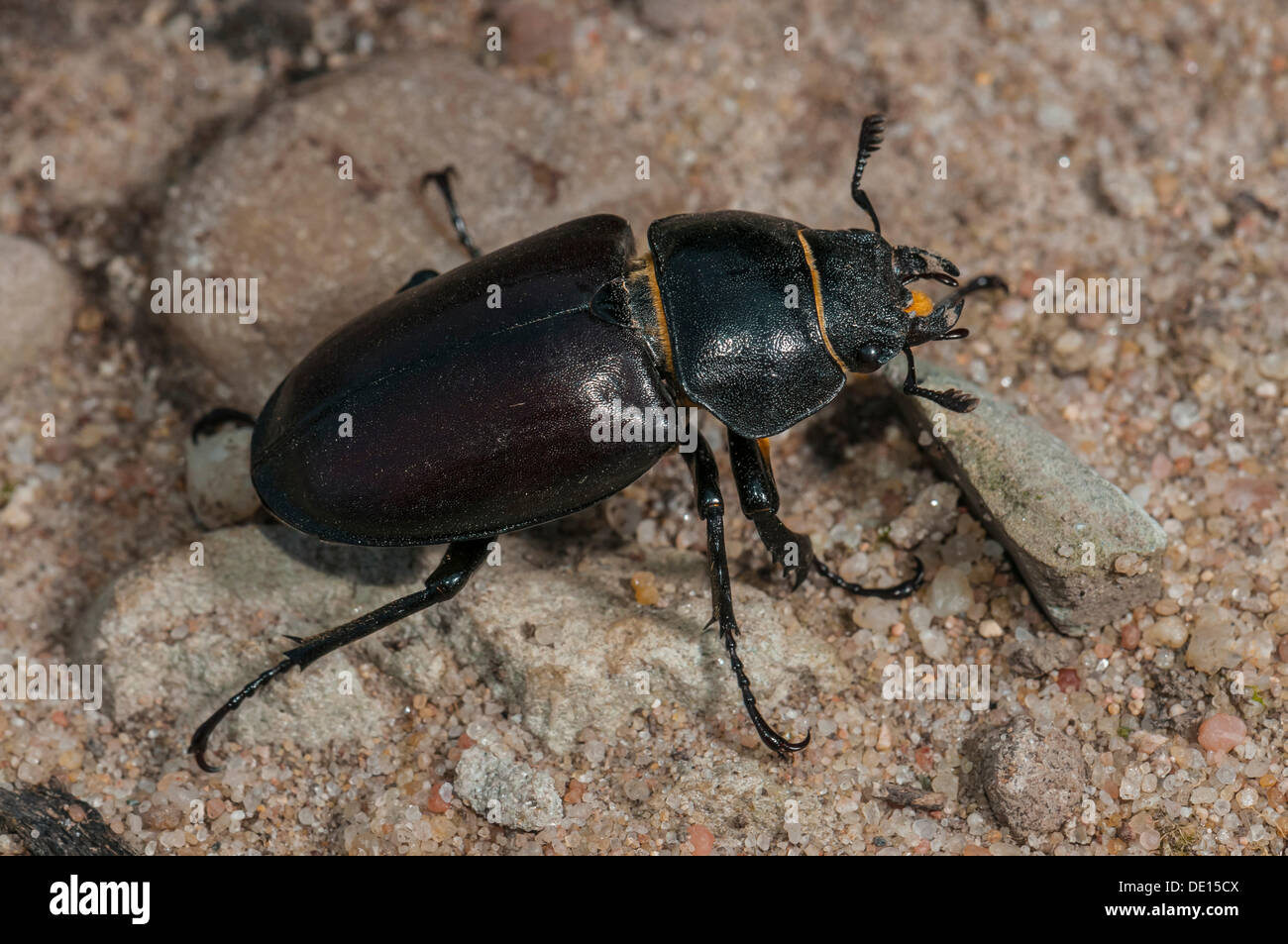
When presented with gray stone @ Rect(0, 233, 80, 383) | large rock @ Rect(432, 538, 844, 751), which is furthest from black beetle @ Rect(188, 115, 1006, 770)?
gray stone @ Rect(0, 233, 80, 383)

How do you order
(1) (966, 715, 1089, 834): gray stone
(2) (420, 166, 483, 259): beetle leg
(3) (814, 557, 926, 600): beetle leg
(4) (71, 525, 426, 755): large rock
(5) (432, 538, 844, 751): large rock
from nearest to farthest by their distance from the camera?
(1) (966, 715, 1089, 834): gray stone < (5) (432, 538, 844, 751): large rock < (4) (71, 525, 426, 755): large rock < (3) (814, 557, 926, 600): beetle leg < (2) (420, 166, 483, 259): beetle leg

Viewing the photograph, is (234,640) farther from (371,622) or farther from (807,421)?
(807,421)

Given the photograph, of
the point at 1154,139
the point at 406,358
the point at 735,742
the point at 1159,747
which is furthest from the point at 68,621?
the point at 1154,139

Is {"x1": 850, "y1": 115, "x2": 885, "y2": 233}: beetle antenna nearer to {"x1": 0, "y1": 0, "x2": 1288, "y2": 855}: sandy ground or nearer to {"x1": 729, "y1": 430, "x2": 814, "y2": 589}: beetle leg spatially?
{"x1": 0, "y1": 0, "x2": 1288, "y2": 855}: sandy ground

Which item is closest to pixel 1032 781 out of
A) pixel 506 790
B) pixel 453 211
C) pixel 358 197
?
pixel 506 790

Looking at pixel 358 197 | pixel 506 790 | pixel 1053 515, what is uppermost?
pixel 358 197
